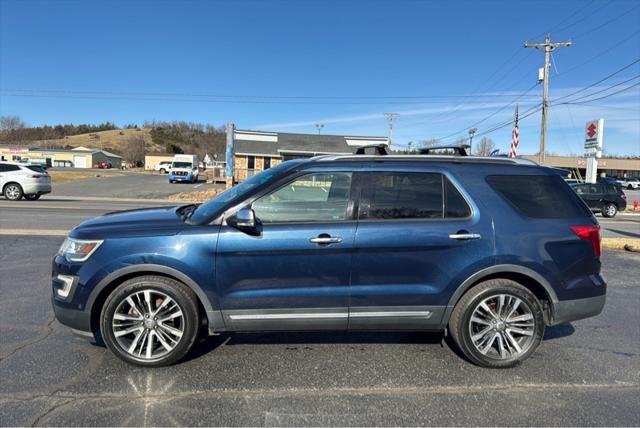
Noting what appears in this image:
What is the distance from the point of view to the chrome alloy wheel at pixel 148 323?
3363 mm

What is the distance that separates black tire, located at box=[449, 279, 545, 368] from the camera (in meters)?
3.52

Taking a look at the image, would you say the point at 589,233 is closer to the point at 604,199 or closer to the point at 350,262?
the point at 350,262

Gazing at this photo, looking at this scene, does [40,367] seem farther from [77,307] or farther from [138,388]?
[138,388]

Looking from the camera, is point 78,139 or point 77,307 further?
point 78,139

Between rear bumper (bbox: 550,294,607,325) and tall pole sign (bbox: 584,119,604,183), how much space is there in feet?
83.0

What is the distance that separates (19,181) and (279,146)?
3047cm

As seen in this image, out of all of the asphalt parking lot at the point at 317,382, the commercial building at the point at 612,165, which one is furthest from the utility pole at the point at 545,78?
the commercial building at the point at 612,165

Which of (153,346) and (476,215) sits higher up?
(476,215)

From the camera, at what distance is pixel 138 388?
310cm

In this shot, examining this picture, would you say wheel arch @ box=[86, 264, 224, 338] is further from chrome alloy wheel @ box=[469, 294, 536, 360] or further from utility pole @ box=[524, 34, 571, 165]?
utility pole @ box=[524, 34, 571, 165]

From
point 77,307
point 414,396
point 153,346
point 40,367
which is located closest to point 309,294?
point 414,396

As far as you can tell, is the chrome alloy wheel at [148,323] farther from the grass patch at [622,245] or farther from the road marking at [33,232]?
the grass patch at [622,245]

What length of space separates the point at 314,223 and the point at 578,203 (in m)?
2.44

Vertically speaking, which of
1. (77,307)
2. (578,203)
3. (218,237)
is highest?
(578,203)
